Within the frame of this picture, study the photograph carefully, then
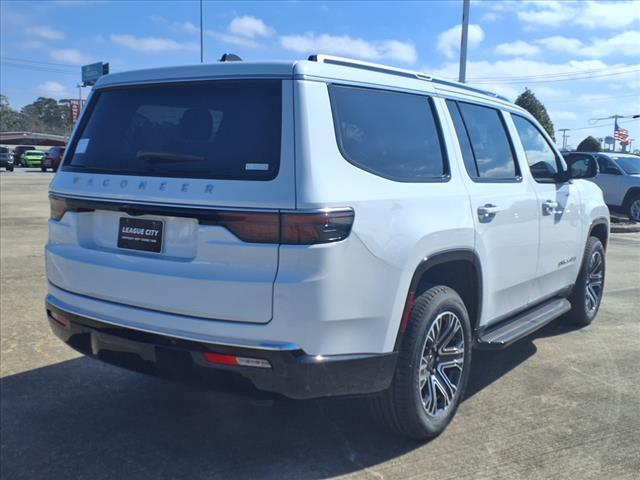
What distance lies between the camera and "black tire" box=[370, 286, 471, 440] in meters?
3.19

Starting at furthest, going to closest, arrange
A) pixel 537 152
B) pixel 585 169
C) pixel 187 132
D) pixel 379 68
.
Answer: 1. pixel 585 169
2. pixel 537 152
3. pixel 379 68
4. pixel 187 132

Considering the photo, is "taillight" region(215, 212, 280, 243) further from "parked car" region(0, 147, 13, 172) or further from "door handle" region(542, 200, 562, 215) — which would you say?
"parked car" region(0, 147, 13, 172)

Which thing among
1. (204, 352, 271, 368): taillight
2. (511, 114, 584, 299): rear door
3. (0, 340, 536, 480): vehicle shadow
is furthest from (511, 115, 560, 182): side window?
(204, 352, 271, 368): taillight

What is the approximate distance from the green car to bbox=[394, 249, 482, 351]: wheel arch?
51.5m

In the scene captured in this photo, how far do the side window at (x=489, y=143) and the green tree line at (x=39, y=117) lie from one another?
4700 inches

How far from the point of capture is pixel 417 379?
3256 millimetres

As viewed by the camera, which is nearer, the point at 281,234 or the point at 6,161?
the point at 281,234

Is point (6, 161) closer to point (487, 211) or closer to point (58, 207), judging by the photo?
point (58, 207)

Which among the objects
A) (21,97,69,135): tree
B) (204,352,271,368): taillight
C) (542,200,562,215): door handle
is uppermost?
(21,97,69,135): tree

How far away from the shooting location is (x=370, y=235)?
9.55ft

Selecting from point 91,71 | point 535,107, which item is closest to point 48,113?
point 91,71

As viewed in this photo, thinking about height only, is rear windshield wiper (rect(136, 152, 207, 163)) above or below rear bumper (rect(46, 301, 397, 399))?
above

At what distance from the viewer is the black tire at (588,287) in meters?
5.76

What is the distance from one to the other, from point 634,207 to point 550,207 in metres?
12.7
